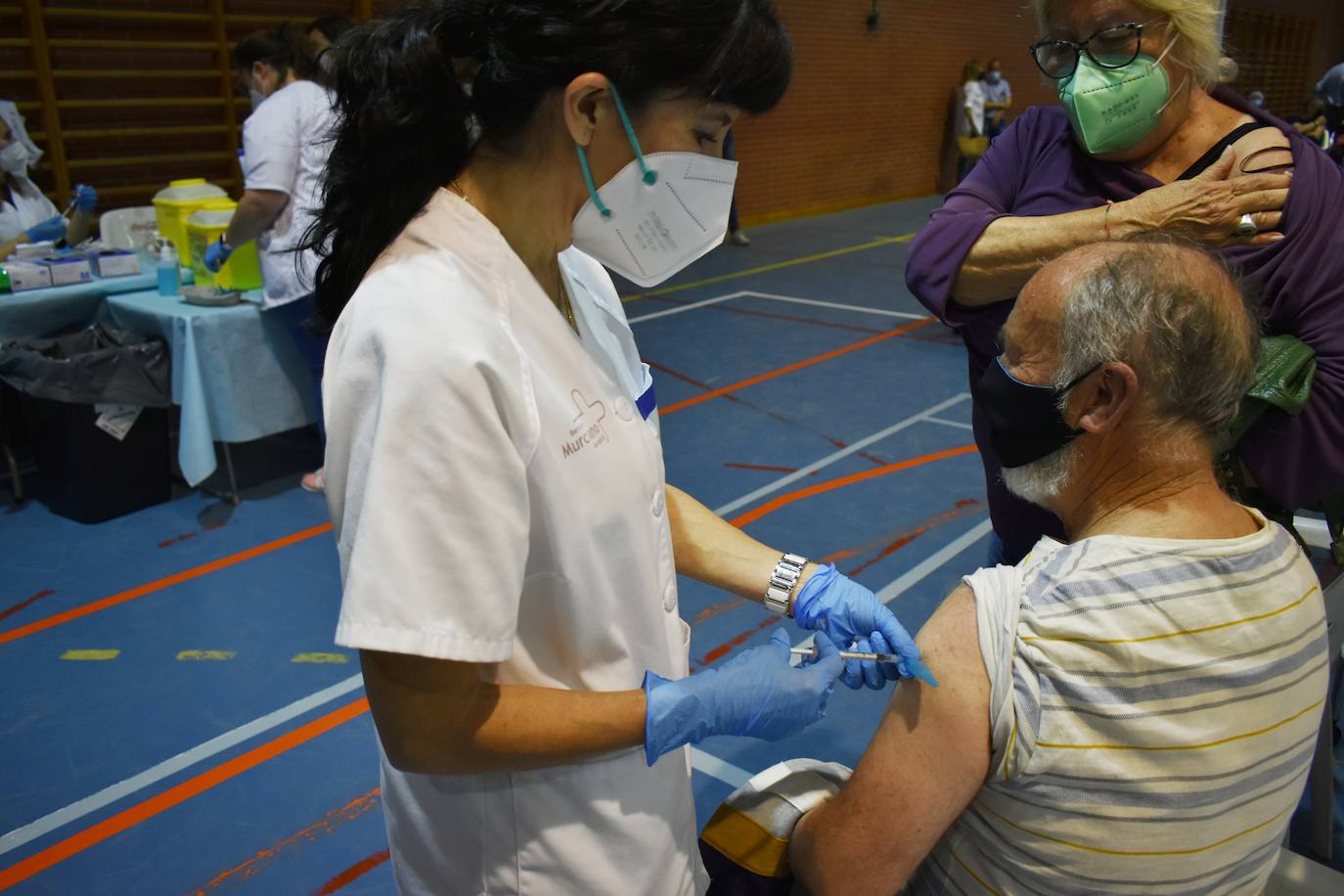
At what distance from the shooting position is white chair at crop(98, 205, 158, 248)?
4945 mm

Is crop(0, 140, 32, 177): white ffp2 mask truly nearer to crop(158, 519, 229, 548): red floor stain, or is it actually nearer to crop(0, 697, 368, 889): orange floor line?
crop(158, 519, 229, 548): red floor stain

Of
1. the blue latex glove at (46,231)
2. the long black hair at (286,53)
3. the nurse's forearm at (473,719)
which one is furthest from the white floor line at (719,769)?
the blue latex glove at (46,231)

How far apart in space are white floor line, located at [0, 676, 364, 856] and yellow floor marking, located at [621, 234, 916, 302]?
5.30 meters

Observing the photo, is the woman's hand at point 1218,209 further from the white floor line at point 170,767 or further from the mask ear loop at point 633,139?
the white floor line at point 170,767

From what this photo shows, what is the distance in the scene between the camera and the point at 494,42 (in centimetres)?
103

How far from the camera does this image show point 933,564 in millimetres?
3689

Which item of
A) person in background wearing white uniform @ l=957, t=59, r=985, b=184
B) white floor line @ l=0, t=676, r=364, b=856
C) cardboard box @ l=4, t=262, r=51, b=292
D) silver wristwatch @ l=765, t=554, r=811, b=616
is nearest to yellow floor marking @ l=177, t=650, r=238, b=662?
white floor line @ l=0, t=676, r=364, b=856

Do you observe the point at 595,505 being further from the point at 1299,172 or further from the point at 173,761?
the point at 173,761

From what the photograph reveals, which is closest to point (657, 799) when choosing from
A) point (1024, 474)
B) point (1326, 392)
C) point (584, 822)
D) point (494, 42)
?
point (584, 822)

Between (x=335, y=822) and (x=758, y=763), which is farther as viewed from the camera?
(x=758, y=763)

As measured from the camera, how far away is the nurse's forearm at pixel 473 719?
936 mm

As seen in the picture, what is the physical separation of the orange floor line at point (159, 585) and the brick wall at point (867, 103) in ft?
26.2

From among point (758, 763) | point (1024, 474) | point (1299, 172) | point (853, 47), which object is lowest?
point (758, 763)

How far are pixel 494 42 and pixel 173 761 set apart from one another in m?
2.40
